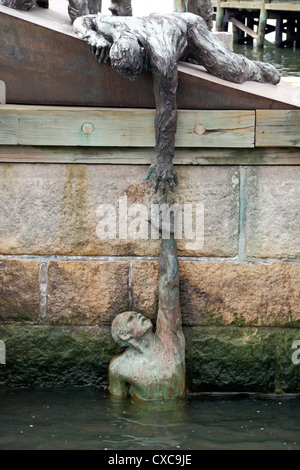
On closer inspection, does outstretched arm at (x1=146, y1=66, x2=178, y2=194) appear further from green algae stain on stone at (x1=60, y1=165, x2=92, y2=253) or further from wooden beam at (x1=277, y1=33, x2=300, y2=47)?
wooden beam at (x1=277, y1=33, x2=300, y2=47)

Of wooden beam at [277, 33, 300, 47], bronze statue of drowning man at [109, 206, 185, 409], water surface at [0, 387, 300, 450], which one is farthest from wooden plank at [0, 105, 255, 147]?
wooden beam at [277, 33, 300, 47]

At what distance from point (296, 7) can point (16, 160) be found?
18.7 metres

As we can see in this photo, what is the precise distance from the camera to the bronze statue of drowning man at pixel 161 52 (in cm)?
448

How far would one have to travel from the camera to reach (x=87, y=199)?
15.8ft

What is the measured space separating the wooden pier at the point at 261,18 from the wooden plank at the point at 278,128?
18.4 meters

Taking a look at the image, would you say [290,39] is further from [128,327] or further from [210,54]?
[128,327]

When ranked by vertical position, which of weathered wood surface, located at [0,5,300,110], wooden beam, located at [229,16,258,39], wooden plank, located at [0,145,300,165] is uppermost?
wooden beam, located at [229,16,258,39]

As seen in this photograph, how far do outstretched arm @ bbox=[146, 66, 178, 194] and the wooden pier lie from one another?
1857cm

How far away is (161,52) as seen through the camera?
4.54 m

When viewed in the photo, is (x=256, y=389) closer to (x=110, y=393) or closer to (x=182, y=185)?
(x=110, y=393)

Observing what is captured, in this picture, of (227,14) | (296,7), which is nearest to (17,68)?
(296,7)

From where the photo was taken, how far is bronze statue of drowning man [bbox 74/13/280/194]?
4480mm

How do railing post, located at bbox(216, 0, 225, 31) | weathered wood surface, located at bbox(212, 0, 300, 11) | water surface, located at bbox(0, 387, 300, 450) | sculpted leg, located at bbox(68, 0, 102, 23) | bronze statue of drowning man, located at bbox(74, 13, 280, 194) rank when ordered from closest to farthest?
water surface, located at bbox(0, 387, 300, 450), bronze statue of drowning man, located at bbox(74, 13, 280, 194), sculpted leg, located at bbox(68, 0, 102, 23), weathered wood surface, located at bbox(212, 0, 300, 11), railing post, located at bbox(216, 0, 225, 31)

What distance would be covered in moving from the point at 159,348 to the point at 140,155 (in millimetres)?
1099
